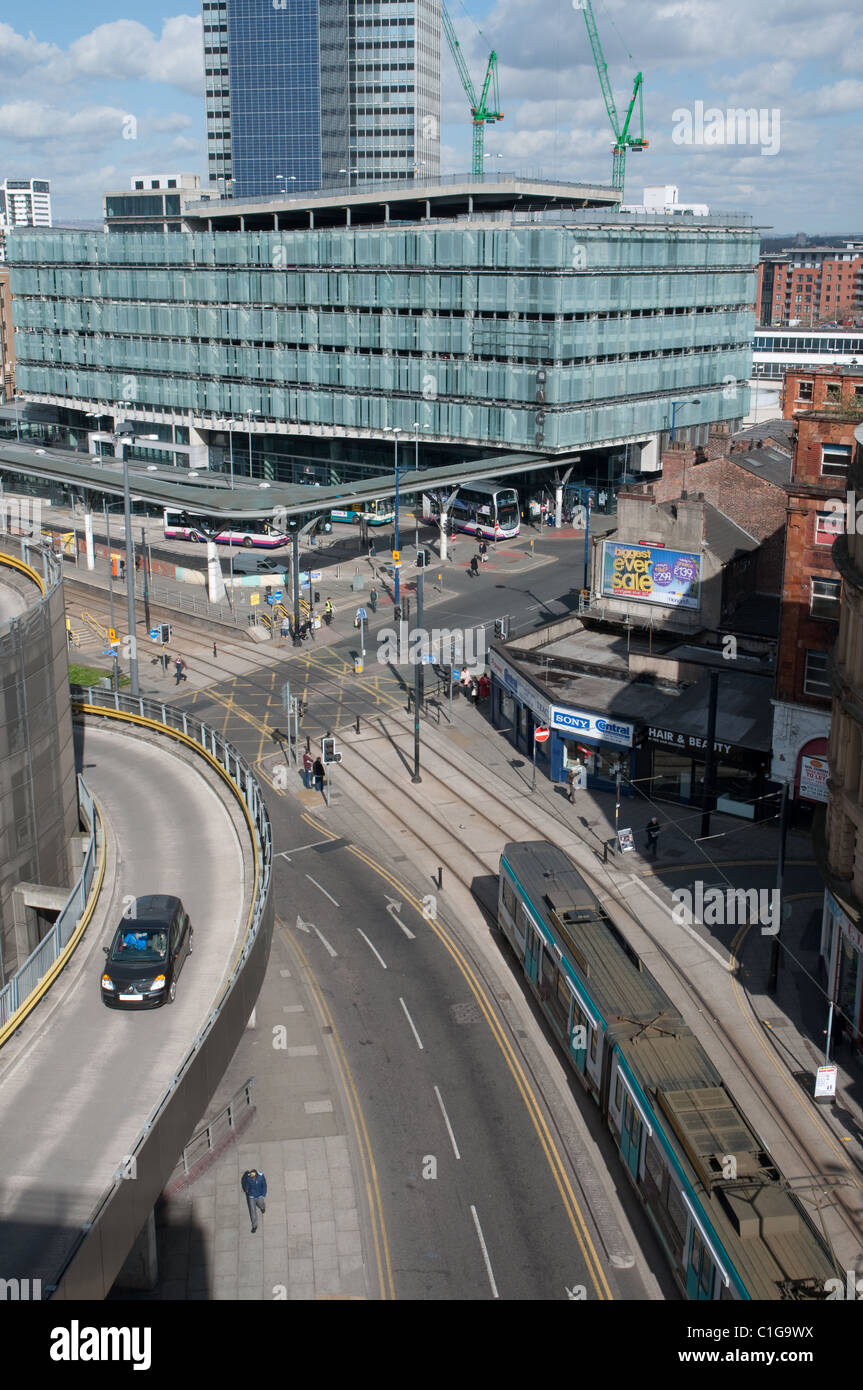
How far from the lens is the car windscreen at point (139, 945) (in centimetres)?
2623

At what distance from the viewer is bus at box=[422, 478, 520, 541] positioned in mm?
89062

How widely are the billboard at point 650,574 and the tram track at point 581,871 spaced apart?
38.7 ft

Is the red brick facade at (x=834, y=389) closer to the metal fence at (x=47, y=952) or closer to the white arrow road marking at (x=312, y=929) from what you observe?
the white arrow road marking at (x=312, y=929)

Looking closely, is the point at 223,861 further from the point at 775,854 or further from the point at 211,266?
the point at 211,266

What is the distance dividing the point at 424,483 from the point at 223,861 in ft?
166

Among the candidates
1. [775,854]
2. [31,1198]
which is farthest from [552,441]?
[31,1198]

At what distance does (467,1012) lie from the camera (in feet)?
114

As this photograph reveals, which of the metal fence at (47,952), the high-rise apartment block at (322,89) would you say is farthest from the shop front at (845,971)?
the high-rise apartment block at (322,89)

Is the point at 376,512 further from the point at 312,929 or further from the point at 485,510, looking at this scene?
the point at 312,929

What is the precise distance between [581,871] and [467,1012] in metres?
9.73

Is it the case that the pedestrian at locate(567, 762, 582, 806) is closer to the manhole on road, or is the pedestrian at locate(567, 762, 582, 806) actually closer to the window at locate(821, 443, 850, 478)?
the window at locate(821, 443, 850, 478)

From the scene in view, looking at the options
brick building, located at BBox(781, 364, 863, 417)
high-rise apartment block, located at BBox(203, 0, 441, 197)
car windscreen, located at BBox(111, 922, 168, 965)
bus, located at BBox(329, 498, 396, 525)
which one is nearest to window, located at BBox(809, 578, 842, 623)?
brick building, located at BBox(781, 364, 863, 417)

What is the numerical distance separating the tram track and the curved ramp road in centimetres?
1070

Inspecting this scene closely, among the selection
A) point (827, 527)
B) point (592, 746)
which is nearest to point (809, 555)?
point (827, 527)
